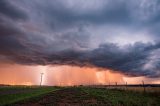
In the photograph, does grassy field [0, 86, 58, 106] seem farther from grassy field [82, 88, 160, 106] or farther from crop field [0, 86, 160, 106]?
grassy field [82, 88, 160, 106]

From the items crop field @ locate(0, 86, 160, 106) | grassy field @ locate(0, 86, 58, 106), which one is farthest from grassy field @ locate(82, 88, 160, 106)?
grassy field @ locate(0, 86, 58, 106)

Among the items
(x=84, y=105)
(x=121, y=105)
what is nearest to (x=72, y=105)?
(x=84, y=105)

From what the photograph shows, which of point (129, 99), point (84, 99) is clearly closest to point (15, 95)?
point (84, 99)

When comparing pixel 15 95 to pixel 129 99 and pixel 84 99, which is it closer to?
pixel 84 99

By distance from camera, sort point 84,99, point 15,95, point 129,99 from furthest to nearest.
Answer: point 15,95, point 84,99, point 129,99

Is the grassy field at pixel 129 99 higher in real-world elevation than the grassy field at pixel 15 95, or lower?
lower

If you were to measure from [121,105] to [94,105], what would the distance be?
2941 millimetres

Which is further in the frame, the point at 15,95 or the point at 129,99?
the point at 15,95

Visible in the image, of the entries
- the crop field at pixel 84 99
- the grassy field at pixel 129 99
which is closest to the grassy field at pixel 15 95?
the crop field at pixel 84 99

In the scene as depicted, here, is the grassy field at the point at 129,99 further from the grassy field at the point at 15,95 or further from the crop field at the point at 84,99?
the grassy field at the point at 15,95

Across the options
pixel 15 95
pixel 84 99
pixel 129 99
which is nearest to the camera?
pixel 129 99

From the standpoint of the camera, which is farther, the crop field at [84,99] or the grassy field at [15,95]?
the grassy field at [15,95]

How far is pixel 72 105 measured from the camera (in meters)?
24.2

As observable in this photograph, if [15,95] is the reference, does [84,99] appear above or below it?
below
